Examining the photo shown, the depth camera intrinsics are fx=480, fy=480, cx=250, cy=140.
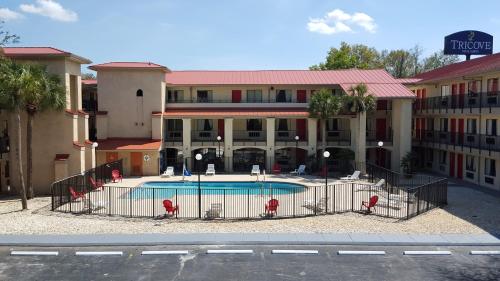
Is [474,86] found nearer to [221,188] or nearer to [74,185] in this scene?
[221,188]

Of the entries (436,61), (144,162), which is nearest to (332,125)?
(144,162)

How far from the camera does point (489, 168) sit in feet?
112

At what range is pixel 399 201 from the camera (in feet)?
87.0

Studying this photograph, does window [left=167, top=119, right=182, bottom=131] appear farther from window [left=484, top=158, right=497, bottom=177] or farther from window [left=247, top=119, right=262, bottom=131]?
window [left=484, top=158, right=497, bottom=177]

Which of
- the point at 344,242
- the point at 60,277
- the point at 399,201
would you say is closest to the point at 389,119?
the point at 399,201

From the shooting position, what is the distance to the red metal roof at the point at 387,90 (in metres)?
38.9

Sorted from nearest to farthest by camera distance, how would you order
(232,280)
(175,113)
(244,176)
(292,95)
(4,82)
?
(232,280)
(4,82)
(244,176)
(175,113)
(292,95)

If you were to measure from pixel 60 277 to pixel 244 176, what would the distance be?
2397 centimetres

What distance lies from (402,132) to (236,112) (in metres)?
14.2

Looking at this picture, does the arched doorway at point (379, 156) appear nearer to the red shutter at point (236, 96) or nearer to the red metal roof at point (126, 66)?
the red shutter at point (236, 96)

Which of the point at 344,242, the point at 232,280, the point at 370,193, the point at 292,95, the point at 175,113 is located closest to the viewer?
the point at 232,280

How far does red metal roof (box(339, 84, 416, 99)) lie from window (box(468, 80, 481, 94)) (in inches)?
165

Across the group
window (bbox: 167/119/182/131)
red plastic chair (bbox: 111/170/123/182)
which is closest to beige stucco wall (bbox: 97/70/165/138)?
window (bbox: 167/119/182/131)

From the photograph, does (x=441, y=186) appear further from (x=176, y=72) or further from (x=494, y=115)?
(x=176, y=72)
